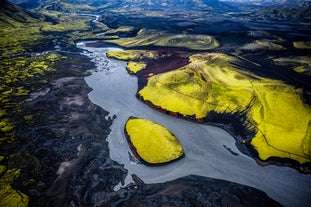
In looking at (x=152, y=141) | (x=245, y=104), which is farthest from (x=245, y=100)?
(x=152, y=141)

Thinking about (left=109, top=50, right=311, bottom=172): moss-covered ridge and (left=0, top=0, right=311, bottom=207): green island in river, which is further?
(left=109, top=50, right=311, bottom=172): moss-covered ridge

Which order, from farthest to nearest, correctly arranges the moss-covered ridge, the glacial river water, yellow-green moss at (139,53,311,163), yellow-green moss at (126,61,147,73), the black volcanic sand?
yellow-green moss at (126,61,147,73), yellow-green moss at (139,53,311,163), the moss-covered ridge, the glacial river water, the black volcanic sand

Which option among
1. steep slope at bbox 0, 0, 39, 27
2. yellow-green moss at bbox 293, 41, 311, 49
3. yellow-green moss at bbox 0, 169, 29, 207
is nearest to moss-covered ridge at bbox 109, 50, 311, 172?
yellow-green moss at bbox 0, 169, 29, 207

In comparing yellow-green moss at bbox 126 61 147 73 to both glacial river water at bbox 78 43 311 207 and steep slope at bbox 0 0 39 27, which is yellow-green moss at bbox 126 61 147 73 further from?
steep slope at bbox 0 0 39 27

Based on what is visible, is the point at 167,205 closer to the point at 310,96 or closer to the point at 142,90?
the point at 142,90

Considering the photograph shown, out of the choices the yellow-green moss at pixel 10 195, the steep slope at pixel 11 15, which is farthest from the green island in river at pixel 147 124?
the steep slope at pixel 11 15

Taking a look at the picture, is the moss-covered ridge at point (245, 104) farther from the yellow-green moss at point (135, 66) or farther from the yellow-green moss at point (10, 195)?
the yellow-green moss at point (10, 195)
